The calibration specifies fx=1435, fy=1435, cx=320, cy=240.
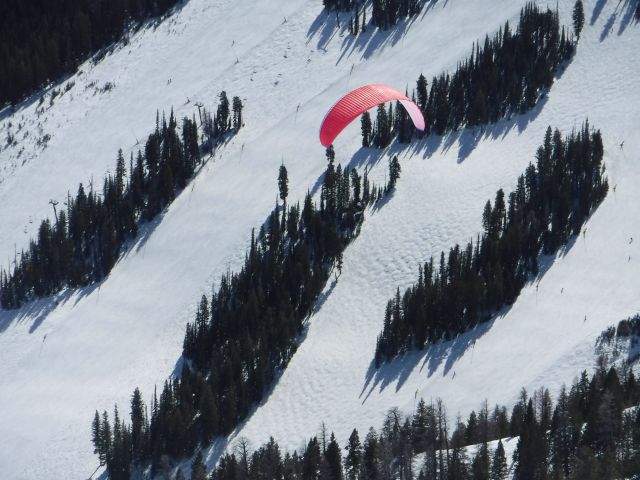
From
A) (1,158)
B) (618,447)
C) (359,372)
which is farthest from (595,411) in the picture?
(1,158)

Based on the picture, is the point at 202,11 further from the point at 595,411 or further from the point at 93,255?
the point at 595,411

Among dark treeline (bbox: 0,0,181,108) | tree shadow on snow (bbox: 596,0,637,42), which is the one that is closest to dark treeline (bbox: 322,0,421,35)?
tree shadow on snow (bbox: 596,0,637,42)

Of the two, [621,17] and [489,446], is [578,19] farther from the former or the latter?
[489,446]

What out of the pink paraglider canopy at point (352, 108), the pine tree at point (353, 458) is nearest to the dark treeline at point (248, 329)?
the pink paraglider canopy at point (352, 108)

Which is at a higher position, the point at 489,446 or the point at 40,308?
the point at 40,308

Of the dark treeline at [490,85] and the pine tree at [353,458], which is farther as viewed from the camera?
the dark treeline at [490,85]

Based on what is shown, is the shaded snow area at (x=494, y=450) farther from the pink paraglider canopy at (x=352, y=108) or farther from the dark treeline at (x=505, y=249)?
the pink paraglider canopy at (x=352, y=108)

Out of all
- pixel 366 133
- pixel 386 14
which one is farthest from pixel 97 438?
pixel 386 14
